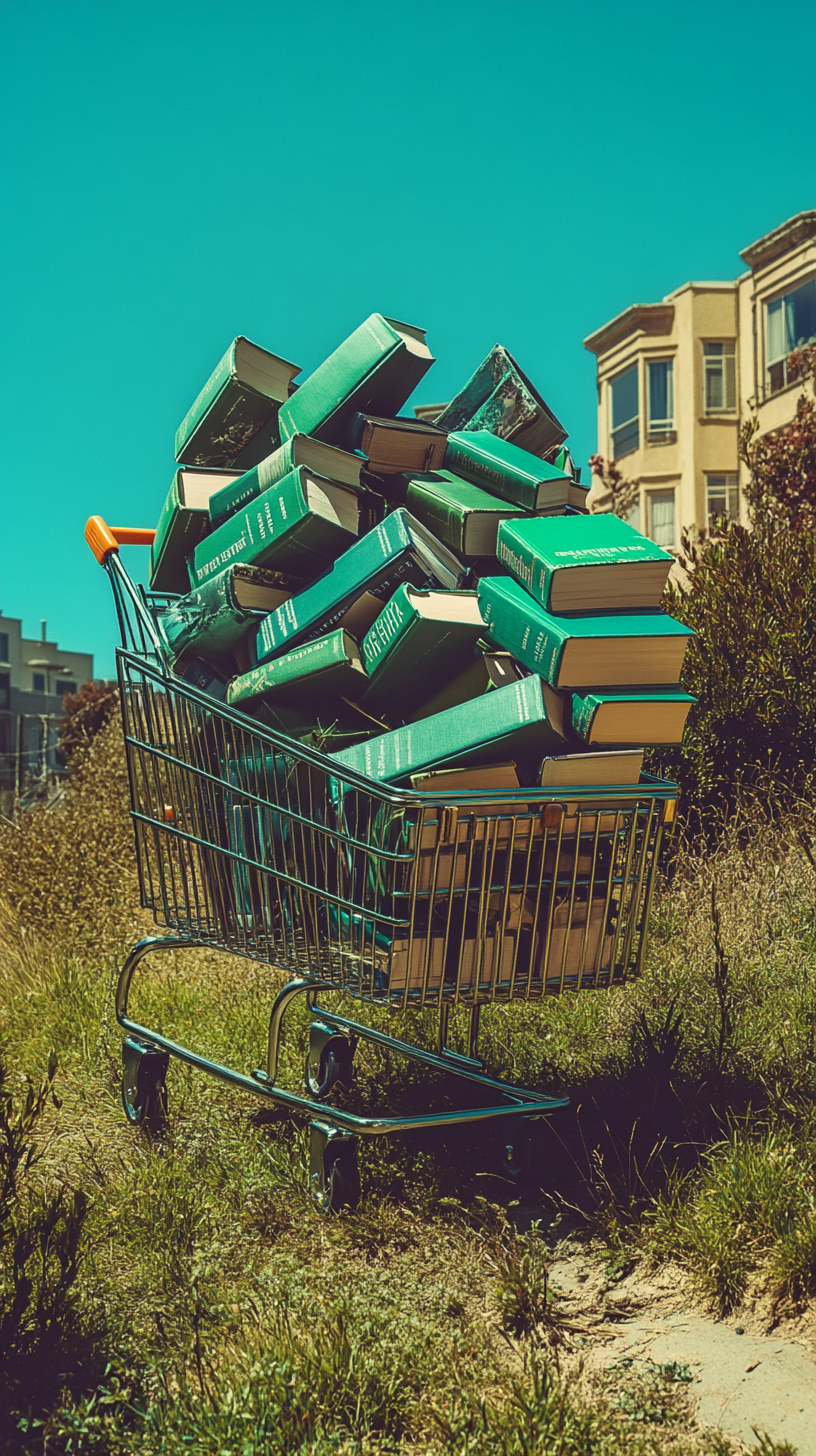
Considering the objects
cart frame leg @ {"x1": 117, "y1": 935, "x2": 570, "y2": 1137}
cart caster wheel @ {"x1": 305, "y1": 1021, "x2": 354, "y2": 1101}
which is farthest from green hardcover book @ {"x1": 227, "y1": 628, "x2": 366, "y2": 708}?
cart caster wheel @ {"x1": 305, "y1": 1021, "x2": 354, "y2": 1101}

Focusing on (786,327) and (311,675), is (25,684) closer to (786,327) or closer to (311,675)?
(786,327)

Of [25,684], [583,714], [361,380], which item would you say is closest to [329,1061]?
[583,714]

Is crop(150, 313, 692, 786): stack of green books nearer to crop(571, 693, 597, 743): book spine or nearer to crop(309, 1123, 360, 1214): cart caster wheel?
crop(571, 693, 597, 743): book spine

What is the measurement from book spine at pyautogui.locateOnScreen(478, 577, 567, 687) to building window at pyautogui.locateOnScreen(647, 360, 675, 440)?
90.5 ft

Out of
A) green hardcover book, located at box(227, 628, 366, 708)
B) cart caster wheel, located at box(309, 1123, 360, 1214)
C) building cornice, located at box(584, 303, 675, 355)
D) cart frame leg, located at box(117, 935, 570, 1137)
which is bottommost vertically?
cart caster wheel, located at box(309, 1123, 360, 1214)

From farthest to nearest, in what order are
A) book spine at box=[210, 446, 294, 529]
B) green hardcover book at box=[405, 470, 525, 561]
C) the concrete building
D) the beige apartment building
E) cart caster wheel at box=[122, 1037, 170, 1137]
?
the concrete building, the beige apartment building, cart caster wheel at box=[122, 1037, 170, 1137], book spine at box=[210, 446, 294, 529], green hardcover book at box=[405, 470, 525, 561]

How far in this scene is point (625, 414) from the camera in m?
30.3

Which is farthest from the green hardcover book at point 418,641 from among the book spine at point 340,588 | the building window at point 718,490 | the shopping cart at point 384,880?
the building window at point 718,490

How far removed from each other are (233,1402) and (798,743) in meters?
4.78

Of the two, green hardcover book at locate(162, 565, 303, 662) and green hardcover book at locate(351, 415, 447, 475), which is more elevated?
green hardcover book at locate(351, 415, 447, 475)

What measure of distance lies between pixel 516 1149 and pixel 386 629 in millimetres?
1486

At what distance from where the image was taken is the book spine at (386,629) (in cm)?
311

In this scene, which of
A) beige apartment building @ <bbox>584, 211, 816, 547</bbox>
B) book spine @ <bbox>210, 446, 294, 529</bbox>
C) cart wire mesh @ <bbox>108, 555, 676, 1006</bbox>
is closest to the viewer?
cart wire mesh @ <bbox>108, 555, 676, 1006</bbox>

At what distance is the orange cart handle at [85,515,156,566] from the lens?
149 inches
